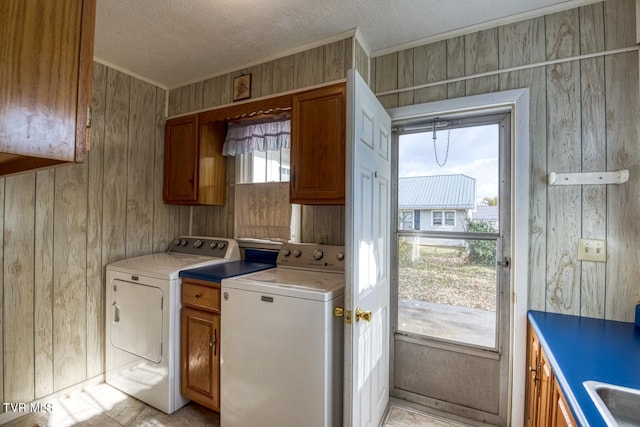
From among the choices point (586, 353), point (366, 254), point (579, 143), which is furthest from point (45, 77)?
point (579, 143)

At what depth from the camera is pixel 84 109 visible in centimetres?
63

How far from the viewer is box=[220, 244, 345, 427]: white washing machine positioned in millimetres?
1536

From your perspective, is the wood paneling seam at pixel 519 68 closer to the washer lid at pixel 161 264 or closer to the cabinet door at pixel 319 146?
the cabinet door at pixel 319 146

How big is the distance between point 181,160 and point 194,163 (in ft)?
0.60

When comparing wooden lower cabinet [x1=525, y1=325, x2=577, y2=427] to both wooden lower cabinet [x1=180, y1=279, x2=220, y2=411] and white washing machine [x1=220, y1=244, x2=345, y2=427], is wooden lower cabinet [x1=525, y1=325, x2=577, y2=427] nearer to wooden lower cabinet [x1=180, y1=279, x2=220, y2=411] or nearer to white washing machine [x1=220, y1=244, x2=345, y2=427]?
white washing machine [x1=220, y1=244, x2=345, y2=427]

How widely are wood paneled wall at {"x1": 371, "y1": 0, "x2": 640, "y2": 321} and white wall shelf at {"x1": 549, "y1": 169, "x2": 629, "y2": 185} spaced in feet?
0.11

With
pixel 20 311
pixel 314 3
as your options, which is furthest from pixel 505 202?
pixel 20 311

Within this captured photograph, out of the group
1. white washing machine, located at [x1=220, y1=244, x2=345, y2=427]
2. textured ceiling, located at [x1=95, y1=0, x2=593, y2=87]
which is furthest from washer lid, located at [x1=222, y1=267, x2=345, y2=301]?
textured ceiling, located at [x1=95, y1=0, x2=593, y2=87]

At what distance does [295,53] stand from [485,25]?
4.07 feet

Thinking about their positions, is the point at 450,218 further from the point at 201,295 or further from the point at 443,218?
the point at 201,295

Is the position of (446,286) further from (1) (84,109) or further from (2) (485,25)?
(1) (84,109)

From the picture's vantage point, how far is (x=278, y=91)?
89.9 inches

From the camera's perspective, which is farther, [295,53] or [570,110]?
[295,53]

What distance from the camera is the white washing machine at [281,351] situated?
1.54 metres
